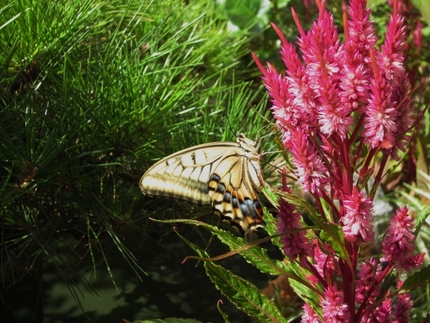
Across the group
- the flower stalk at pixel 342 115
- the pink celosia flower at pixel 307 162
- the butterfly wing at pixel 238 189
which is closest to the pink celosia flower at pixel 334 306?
the flower stalk at pixel 342 115

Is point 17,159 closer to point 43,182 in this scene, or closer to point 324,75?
point 43,182

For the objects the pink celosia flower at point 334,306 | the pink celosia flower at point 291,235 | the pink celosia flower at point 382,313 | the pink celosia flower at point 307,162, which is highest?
the pink celosia flower at point 307,162

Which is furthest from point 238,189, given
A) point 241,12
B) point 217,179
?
point 241,12

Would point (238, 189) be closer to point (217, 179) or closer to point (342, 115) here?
point (217, 179)

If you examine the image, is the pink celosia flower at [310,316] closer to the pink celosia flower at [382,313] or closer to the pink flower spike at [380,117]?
the pink celosia flower at [382,313]

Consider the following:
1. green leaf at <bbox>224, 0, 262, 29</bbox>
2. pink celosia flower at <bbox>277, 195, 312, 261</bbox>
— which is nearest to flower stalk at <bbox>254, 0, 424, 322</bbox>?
pink celosia flower at <bbox>277, 195, 312, 261</bbox>

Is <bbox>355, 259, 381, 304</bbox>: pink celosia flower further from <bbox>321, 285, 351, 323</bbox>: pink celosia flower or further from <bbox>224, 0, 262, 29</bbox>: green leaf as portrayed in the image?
<bbox>224, 0, 262, 29</bbox>: green leaf

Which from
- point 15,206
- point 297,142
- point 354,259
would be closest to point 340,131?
point 297,142
